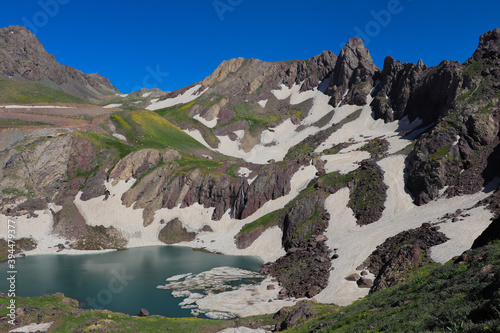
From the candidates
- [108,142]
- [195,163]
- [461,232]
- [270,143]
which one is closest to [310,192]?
[461,232]

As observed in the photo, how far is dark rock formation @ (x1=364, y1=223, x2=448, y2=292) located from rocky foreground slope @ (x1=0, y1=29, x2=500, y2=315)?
29 centimetres

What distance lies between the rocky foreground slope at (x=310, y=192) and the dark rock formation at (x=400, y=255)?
0.29 metres

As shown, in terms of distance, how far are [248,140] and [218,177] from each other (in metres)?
80.0

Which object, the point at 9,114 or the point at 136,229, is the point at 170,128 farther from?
the point at 136,229

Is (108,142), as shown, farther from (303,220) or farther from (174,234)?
(303,220)

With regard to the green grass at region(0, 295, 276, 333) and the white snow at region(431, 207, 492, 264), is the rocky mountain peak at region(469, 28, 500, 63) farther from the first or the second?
the green grass at region(0, 295, 276, 333)

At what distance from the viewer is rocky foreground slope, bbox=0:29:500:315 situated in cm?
5953

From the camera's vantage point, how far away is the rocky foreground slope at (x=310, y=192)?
195 ft

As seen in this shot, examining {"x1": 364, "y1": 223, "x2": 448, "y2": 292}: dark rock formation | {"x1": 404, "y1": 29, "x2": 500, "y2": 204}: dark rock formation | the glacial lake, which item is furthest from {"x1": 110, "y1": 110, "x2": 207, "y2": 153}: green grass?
{"x1": 364, "y1": 223, "x2": 448, "y2": 292}: dark rock formation

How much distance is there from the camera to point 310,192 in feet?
313

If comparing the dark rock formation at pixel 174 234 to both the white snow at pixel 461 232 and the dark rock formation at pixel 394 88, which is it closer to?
the white snow at pixel 461 232

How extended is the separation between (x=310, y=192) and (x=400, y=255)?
148 feet

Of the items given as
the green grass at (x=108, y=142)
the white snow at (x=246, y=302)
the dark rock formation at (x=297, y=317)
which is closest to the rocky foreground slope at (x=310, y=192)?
the white snow at (x=246, y=302)

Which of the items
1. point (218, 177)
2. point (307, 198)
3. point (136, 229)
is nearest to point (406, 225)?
point (307, 198)
